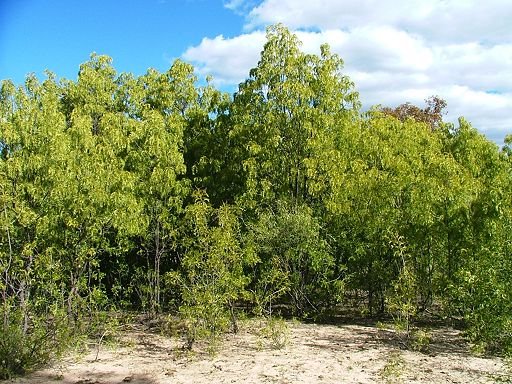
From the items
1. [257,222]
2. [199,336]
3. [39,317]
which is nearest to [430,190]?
[257,222]

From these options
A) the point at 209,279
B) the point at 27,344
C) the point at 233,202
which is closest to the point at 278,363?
the point at 209,279

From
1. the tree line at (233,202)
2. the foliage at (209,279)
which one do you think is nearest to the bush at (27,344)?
the tree line at (233,202)

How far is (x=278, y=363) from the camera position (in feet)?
26.8

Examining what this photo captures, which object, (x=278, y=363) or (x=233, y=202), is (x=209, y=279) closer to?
(x=278, y=363)

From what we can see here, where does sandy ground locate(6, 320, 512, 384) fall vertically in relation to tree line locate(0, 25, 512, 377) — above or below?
below

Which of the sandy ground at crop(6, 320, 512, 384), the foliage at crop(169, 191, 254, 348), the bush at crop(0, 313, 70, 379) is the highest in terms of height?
the foliage at crop(169, 191, 254, 348)

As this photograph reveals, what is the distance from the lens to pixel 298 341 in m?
10.0

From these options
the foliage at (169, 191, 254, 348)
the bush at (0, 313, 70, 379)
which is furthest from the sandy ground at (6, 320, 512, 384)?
the foliage at (169, 191, 254, 348)

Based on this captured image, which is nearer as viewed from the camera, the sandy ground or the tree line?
the sandy ground

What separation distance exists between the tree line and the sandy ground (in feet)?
1.61

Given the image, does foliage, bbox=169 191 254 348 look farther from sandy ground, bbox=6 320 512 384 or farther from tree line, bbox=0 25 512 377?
sandy ground, bbox=6 320 512 384

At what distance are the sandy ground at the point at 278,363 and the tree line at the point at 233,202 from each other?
0.49m

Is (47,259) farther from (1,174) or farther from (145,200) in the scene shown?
(145,200)

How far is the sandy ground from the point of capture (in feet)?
24.5
